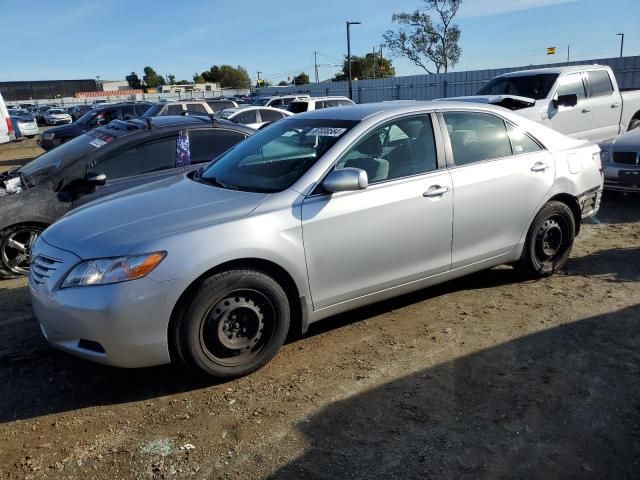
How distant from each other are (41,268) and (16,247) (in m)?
2.71

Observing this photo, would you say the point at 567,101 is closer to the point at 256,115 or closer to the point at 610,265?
the point at 610,265

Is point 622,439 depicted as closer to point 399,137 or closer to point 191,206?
point 399,137

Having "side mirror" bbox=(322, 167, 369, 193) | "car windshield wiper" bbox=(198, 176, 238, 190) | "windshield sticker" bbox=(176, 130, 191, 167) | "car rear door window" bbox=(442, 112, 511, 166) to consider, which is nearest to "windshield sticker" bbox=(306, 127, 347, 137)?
"side mirror" bbox=(322, 167, 369, 193)

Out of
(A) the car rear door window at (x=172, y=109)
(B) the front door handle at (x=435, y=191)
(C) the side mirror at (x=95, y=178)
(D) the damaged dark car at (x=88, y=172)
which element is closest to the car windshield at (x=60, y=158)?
(D) the damaged dark car at (x=88, y=172)

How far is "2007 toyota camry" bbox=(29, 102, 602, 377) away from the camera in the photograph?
10.1 ft

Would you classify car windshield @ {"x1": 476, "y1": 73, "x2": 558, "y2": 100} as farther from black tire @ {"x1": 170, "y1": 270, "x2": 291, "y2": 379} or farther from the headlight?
the headlight

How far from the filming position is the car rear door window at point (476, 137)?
4270 millimetres

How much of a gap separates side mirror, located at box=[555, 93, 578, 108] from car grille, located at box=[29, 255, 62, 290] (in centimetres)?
887

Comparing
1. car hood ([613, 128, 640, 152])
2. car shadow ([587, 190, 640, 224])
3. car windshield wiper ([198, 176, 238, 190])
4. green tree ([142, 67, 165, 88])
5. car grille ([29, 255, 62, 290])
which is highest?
green tree ([142, 67, 165, 88])

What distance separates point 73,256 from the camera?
317 centimetres

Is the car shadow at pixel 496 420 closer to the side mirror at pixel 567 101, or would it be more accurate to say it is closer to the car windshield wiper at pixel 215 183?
the car windshield wiper at pixel 215 183

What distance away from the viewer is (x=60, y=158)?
6.02 metres

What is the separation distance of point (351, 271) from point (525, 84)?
8024 millimetres

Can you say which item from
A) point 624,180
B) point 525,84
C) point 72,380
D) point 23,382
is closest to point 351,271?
point 72,380
